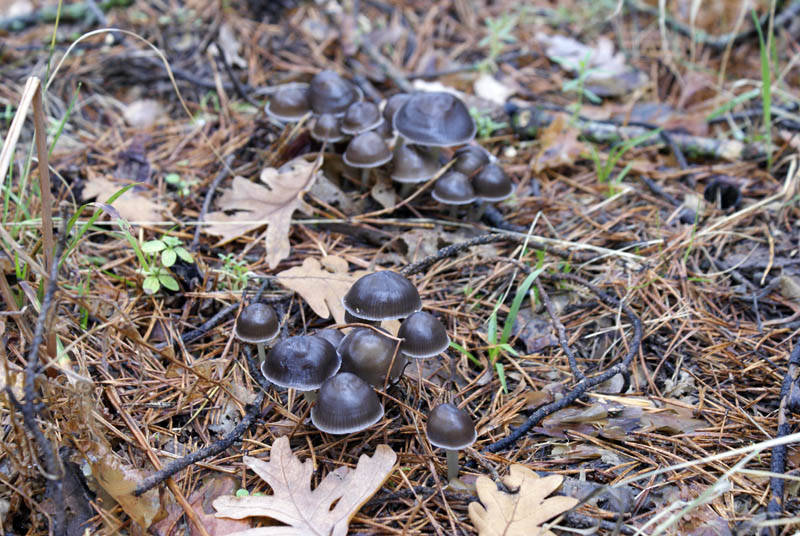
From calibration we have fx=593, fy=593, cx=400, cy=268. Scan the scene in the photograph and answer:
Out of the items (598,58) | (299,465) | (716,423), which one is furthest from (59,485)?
(598,58)

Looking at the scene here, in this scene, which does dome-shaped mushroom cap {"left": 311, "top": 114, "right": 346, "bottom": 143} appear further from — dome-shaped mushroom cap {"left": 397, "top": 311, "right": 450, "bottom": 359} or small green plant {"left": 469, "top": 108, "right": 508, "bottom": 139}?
dome-shaped mushroom cap {"left": 397, "top": 311, "right": 450, "bottom": 359}

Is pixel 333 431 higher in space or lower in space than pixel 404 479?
higher

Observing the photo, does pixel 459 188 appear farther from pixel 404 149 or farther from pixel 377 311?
pixel 377 311

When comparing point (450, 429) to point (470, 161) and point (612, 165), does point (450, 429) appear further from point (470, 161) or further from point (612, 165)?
point (612, 165)

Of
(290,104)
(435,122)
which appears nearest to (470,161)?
(435,122)

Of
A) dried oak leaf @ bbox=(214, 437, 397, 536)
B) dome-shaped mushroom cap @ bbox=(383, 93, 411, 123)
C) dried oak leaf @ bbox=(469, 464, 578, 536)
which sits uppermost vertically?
dome-shaped mushroom cap @ bbox=(383, 93, 411, 123)

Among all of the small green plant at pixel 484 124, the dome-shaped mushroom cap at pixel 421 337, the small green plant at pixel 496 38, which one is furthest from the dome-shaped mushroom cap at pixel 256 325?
the small green plant at pixel 496 38

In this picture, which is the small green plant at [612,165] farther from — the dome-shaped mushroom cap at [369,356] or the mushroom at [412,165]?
the dome-shaped mushroom cap at [369,356]

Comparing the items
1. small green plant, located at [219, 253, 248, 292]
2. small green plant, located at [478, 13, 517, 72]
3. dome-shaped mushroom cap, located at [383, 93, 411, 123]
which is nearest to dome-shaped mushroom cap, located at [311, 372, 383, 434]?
small green plant, located at [219, 253, 248, 292]
